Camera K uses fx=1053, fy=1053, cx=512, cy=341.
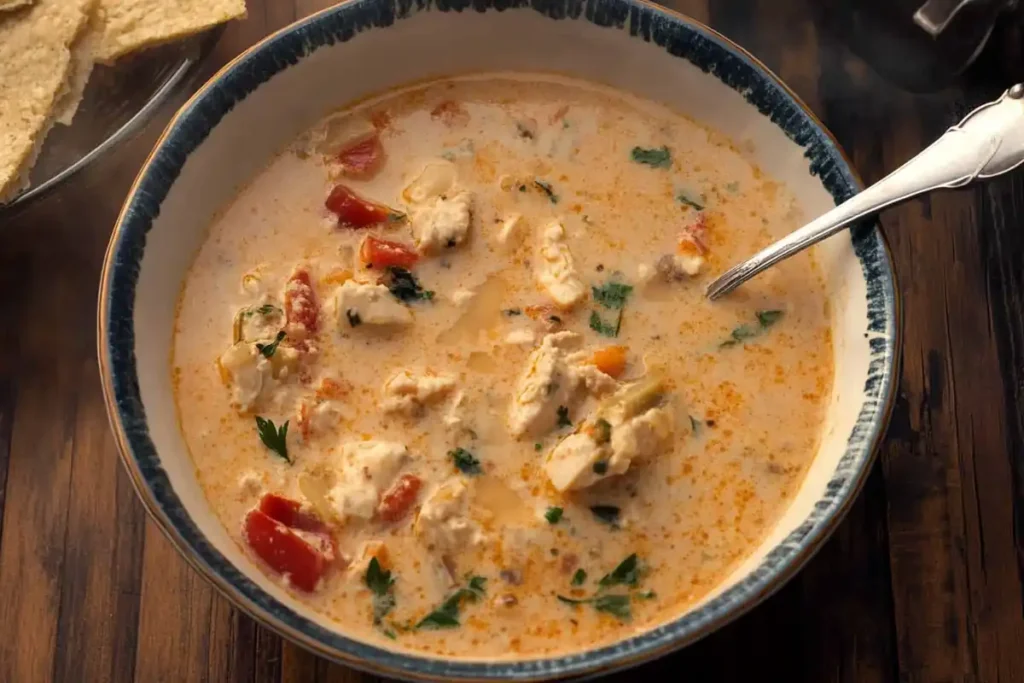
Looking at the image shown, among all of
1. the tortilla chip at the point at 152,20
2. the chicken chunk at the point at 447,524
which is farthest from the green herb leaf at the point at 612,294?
the tortilla chip at the point at 152,20

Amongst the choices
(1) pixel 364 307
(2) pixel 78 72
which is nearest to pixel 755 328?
(1) pixel 364 307

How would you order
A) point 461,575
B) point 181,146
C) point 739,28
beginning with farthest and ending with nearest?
point 739,28, point 181,146, point 461,575

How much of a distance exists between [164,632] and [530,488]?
1017mm

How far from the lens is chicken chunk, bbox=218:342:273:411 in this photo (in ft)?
8.35

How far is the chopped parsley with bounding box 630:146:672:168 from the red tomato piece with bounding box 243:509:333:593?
135cm

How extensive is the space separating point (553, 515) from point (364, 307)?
2.24 feet

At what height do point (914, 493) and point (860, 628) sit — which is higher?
point (914, 493)

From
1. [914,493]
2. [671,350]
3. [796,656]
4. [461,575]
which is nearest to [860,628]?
[796,656]

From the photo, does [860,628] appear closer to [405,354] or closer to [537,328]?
[537,328]

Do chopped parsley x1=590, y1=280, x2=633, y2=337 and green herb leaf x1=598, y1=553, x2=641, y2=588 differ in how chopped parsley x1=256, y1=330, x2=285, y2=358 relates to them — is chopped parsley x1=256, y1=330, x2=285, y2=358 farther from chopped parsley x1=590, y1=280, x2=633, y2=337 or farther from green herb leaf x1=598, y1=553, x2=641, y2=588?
green herb leaf x1=598, y1=553, x2=641, y2=588

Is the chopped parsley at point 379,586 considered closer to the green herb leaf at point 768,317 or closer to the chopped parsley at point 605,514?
the chopped parsley at point 605,514

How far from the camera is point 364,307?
2.59 meters

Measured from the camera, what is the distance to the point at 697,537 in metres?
2.52

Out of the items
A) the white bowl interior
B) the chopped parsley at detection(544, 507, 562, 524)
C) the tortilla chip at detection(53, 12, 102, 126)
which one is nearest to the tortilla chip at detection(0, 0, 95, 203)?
the tortilla chip at detection(53, 12, 102, 126)
